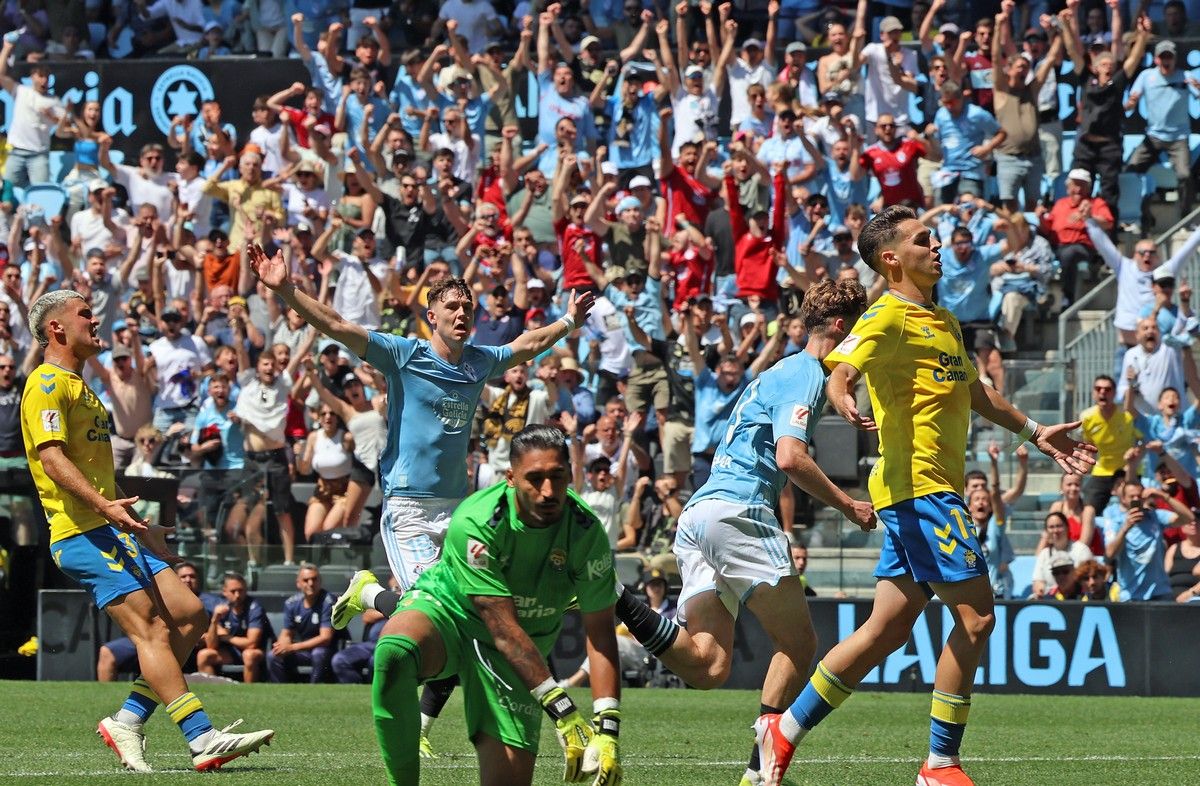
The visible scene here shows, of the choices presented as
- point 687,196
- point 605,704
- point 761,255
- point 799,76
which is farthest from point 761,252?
point 605,704

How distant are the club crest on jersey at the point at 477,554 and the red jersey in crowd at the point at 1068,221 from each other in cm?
1516

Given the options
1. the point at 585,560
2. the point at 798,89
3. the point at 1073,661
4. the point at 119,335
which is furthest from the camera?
the point at 798,89

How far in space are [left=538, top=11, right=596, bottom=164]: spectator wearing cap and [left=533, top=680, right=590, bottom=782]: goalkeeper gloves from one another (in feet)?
55.2

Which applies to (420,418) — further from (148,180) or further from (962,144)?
(148,180)

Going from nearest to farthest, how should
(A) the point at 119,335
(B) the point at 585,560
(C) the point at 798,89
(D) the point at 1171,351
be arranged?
(B) the point at 585,560 → (D) the point at 1171,351 → (A) the point at 119,335 → (C) the point at 798,89

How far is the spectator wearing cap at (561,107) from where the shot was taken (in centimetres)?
2278

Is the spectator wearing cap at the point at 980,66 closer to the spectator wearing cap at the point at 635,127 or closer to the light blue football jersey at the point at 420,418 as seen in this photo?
the spectator wearing cap at the point at 635,127

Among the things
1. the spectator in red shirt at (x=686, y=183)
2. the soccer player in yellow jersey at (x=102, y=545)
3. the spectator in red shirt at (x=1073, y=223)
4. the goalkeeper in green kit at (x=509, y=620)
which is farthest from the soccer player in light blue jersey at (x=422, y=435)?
the spectator in red shirt at (x=1073, y=223)

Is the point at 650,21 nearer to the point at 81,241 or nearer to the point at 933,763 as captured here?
the point at 81,241

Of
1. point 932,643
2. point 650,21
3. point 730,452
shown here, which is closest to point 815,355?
point 730,452

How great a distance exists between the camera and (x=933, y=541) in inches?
307

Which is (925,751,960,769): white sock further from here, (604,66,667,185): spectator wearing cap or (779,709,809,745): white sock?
(604,66,667,185): spectator wearing cap

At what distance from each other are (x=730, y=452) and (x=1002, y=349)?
36.7ft

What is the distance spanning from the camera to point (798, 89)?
22.4 metres
